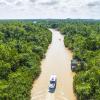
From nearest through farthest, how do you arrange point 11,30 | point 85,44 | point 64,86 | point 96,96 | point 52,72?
point 96,96 → point 64,86 → point 52,72 → point 85,44 → point 11,30

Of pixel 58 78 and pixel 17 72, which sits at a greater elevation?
pixel 17 72

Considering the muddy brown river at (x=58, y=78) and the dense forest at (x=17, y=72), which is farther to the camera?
the muddy brown river at (x=58, y=78)

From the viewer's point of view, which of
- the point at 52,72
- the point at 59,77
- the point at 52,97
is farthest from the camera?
the point at 52,72

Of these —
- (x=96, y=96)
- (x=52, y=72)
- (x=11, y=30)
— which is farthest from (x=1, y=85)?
(x=11, y=30)

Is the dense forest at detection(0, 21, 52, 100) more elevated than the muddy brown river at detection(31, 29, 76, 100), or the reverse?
the dense forest at detection(0, 21, 52, 100)

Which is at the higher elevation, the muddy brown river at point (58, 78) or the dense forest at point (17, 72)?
the dense forest at point (17, 72)

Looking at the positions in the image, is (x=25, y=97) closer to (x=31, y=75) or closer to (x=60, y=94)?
(x=60, y=94)

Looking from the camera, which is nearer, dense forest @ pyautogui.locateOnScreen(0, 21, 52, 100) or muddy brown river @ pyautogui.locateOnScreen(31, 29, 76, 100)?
dense forest @ pyautogui.locateOnScreen(0, 21, 52, 100)

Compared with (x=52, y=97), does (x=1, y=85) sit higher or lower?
higher
